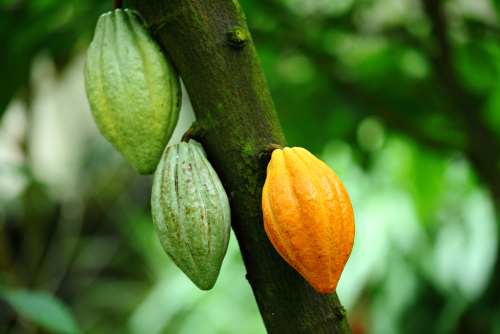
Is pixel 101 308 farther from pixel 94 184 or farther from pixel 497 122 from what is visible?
pixel 497 122

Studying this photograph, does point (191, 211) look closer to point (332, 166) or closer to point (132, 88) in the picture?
point (132, 88)

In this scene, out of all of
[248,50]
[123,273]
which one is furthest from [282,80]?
[123,273]

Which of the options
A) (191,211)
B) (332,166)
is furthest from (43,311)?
(332,166)

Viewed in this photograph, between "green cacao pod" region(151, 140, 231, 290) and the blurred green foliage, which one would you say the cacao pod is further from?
the blurred green foliage

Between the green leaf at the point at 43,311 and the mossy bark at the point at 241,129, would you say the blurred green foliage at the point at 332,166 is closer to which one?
the green leaf at the point at 43,311

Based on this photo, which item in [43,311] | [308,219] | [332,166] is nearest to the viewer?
[308,219]
